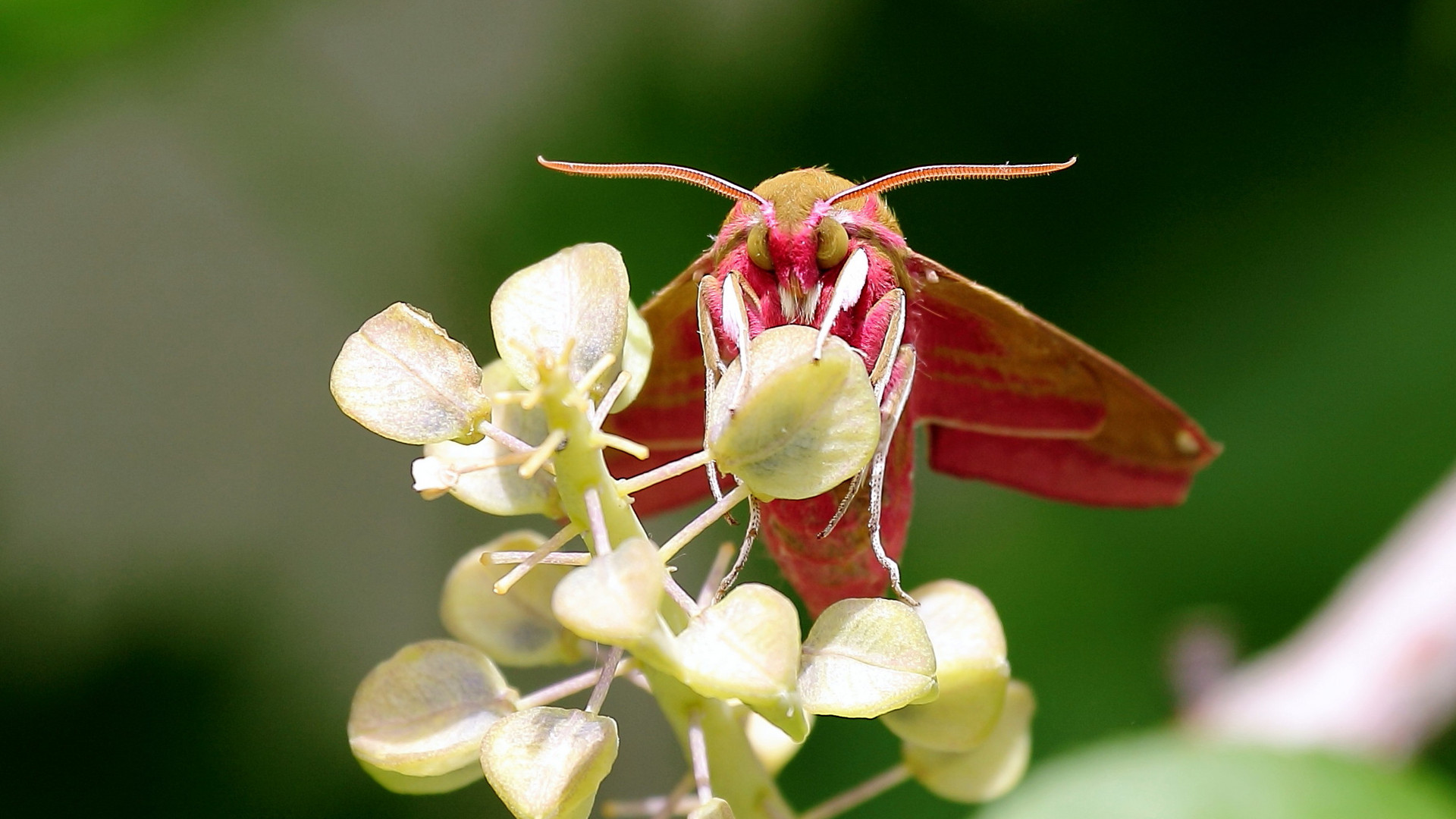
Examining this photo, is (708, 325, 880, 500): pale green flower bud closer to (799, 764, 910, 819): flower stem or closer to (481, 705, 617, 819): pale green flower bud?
(481, 705, 617, 819): pale green flower bud

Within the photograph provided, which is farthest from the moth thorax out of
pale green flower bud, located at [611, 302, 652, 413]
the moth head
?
pale green flower bud, located at [611, 302, 652, 413]

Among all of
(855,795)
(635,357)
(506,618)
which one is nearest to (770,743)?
(855,795)

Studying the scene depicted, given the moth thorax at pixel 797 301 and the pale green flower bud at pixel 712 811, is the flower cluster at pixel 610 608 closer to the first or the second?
the pale green flower bud at pixel 712 811

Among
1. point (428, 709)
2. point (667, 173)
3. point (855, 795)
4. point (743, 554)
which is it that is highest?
point (667, 173)

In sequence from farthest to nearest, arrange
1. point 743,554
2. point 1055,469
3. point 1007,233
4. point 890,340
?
point 1007,233 < point 1055,469 < point 890,340 < point 743,554

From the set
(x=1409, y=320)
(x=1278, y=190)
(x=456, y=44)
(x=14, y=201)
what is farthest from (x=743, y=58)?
(x=14, y=201)

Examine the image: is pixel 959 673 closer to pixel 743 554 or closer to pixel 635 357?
pixel 743 554

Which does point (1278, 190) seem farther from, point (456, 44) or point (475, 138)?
point (456, 44)
